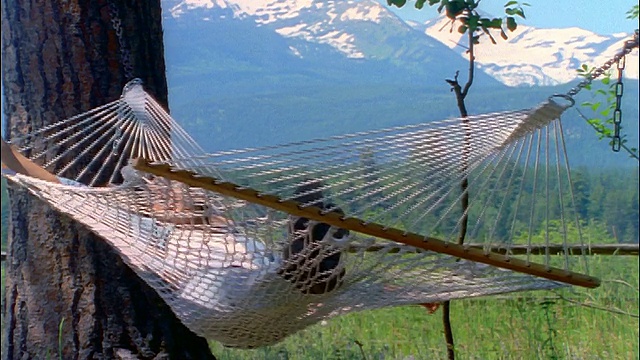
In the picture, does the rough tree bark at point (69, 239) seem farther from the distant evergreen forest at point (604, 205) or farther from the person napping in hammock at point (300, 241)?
the distant evergreen forest at point (604, 205)

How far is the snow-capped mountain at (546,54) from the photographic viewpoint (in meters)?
5.61

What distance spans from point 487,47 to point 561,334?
14.1 ft

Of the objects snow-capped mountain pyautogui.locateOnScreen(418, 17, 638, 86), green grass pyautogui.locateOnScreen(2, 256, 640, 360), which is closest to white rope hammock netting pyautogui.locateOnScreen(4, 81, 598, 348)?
green grass pyautogui.locateOnScreen(2, 256, 640, 360)

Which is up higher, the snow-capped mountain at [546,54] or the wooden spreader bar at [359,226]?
the snow-capped mountain at [546,54]

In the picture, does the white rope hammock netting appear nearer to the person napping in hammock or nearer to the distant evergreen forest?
the person napping in hammock

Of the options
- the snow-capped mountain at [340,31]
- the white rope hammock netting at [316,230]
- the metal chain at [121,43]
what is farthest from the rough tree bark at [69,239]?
the snow-capped mountain at [340,31]

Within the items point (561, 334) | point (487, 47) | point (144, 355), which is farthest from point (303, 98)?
point (144, 355)

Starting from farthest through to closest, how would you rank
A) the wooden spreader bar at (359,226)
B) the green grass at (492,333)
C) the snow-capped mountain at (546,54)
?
the snow-capped mountain at (546,54) → the green grass at (492,333) → the wooden spreader bar at (359,226)

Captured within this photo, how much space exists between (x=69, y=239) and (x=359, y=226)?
80 centimetres

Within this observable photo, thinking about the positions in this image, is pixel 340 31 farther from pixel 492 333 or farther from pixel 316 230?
pixel 316 230

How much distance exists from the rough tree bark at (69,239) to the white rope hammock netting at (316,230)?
0.30 meters

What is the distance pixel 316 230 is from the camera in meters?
1.31

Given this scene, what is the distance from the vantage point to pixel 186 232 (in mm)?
1314

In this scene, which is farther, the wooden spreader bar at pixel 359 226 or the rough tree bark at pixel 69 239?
the rough tree bark at pixel 69 239
